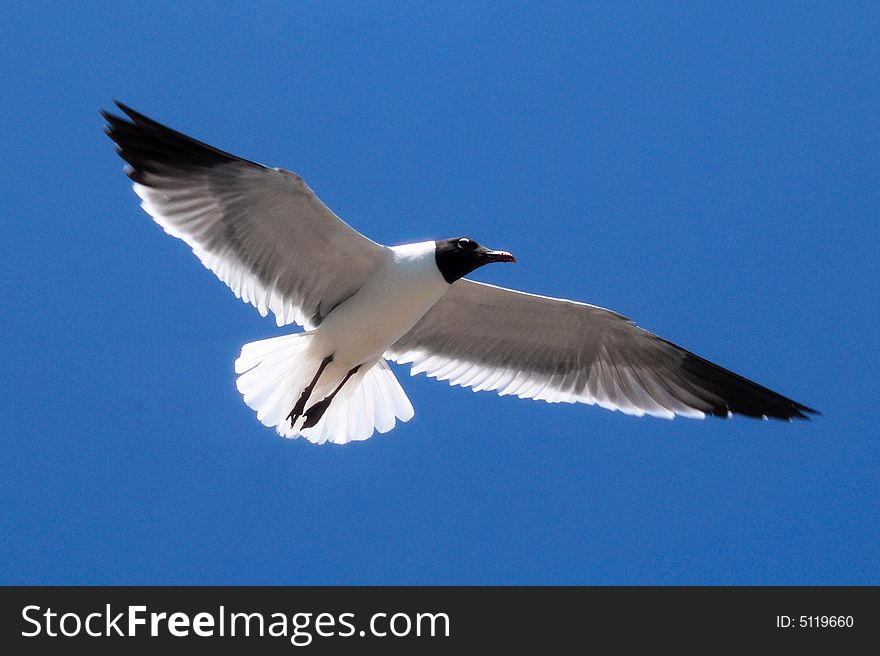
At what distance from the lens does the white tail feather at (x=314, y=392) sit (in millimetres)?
5859

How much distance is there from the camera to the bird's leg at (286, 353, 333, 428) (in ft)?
19.2

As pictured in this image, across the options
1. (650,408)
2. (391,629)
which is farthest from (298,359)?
(650,408)

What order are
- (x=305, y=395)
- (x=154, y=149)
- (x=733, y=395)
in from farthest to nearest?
(x=733, y=395)
(x=305, y=395)
(x=154, y=149)

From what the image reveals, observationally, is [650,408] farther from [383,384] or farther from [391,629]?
[391,629]

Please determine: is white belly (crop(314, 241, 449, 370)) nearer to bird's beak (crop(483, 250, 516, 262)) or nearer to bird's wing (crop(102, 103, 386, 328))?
bird's wing (crop(102, 103, 386, 328))

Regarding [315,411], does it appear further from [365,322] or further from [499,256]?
[499,256]

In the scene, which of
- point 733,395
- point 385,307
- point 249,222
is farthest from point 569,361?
point 249,222

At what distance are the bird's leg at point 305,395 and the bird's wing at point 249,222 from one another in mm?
270

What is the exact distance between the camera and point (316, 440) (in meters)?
6.17

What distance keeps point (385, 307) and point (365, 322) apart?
5.1 inches

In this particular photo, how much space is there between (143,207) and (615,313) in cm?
255

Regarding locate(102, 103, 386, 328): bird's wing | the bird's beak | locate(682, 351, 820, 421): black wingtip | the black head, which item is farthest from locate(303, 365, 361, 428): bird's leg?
locate(682, 351, 820, 421): black wingtip

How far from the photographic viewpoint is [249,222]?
5.69 meters

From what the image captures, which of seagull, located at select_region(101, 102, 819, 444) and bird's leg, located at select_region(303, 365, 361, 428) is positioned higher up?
seagull, located at select_region(101, 102, 819, 444)
